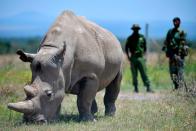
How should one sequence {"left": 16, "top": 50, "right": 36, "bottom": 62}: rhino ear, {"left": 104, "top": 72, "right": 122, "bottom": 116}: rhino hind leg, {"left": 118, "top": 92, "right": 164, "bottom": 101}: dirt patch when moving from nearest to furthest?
{"left": 16, "top": 50, "right": 36, "bottom": 62}: rhino ear, {"left": 104, "top": 72, "right": 122, "bottom": 116}: rhino hind leg, {"left": 118, "top": 92, "right": 164, "bottom": 101}: dirt patch

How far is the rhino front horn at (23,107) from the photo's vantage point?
11.6 meters

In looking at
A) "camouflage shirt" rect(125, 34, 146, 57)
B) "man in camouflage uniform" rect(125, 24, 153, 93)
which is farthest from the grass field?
"camouflage shirt" rect(125, 34, 146, 57)

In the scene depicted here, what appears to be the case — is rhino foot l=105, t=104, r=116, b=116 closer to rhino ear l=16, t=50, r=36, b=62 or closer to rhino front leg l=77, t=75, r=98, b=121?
rhino front leg l=77, t=75, r=98, b=121

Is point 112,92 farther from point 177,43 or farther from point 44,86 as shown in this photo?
point 177,43

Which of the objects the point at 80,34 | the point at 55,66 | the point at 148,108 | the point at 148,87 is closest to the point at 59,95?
the point at 55,66

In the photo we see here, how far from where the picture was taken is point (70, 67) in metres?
12.7

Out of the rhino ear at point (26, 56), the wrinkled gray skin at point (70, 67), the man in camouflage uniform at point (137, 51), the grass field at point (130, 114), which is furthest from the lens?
the man in camouflage uniform at point (137, 51)

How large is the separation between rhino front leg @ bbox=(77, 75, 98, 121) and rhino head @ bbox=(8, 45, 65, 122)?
0.84m

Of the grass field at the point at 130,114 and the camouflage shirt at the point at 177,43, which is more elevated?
the camouflage shirt at the point at 177,43

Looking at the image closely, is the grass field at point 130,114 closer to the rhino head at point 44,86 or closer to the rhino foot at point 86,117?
the rhino foot at point 86,117

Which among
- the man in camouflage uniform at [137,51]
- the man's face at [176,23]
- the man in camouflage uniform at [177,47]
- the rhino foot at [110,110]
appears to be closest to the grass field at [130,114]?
the rhino foot at [110,110]

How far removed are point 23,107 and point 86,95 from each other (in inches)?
74.2

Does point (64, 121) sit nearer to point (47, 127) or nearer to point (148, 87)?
point (47, 127)

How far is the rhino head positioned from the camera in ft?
38.7
